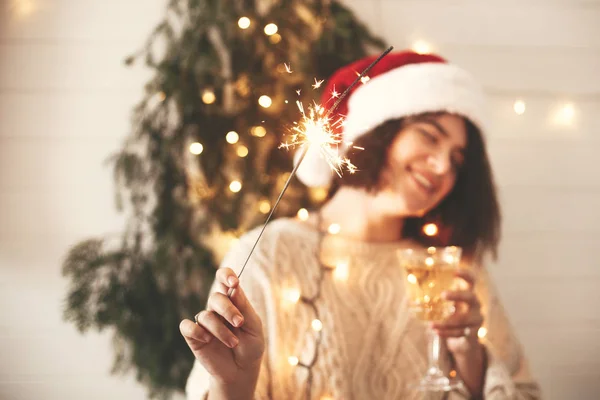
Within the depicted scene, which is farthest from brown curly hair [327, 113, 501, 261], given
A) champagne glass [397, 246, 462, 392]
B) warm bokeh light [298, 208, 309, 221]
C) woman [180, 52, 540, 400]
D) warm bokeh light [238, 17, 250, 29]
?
warm bokeh light [238, 17, 250, 29]

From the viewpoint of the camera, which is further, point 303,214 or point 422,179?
point 303,214

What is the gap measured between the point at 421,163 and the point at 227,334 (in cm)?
68

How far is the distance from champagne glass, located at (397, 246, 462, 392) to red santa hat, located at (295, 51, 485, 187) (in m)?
0.30

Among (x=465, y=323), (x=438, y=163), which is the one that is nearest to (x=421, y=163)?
(x=438, y=163)

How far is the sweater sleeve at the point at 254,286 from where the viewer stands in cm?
111

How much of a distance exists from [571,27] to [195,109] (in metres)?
1.30

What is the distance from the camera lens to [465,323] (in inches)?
49.5

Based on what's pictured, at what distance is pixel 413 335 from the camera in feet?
4.23

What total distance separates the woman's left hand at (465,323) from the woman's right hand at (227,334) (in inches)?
21.8

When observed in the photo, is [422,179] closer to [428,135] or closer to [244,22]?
[428,135]

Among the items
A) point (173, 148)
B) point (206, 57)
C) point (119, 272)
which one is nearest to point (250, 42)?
point (206, 57)

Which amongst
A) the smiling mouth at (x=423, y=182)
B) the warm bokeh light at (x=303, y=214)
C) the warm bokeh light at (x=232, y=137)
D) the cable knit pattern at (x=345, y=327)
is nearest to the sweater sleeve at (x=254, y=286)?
the cable knit pattern at (x=345, y=327)

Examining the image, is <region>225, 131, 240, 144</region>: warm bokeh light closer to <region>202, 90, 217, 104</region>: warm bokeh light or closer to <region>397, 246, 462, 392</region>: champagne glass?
<region>202, 90, 217, 104</region>: warm bokeh light

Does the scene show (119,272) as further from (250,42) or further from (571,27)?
(571,27)
